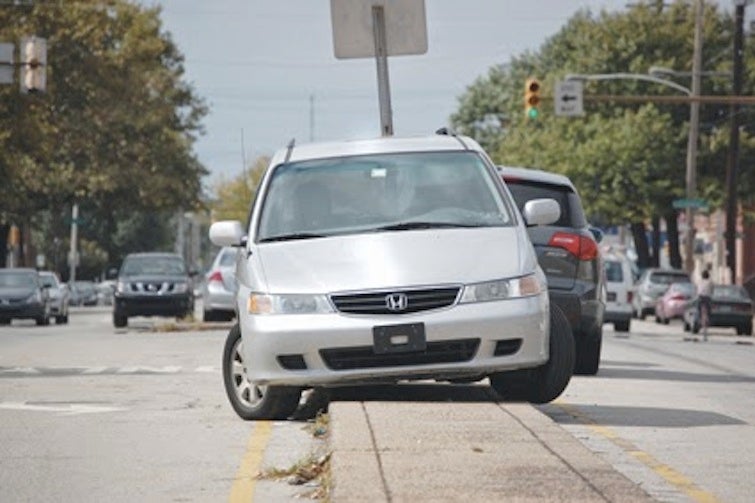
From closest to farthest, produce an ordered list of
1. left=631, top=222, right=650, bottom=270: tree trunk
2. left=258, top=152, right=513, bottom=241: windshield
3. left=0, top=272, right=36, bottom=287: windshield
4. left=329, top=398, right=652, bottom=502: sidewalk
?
left=329, top=398, right=652, bottom=502: sidewalk → left=258, top=152, right=513, bottom=241: windshield → left=0, top=272, right=36, bottom=287: windshield → left=631, top=222, right=650, bottom=270: tree trunk

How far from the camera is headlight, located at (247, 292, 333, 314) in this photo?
14.6m

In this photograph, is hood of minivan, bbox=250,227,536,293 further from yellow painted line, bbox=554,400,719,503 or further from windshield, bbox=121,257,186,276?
windshield, bbox=121,257,186,276

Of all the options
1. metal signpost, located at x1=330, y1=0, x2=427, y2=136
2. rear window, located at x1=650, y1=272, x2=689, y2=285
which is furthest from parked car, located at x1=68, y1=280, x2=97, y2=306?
metal signpost, located at x1=330, y1=0, x2=427, y2=136

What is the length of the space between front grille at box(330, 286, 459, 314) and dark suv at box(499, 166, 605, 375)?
216 inches

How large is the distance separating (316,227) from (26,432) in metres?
2.52

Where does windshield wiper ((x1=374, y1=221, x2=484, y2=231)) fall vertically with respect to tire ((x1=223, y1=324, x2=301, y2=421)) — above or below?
above

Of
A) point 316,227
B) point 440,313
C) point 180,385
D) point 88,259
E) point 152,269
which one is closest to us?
point 440,313

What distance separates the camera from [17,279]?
172ft

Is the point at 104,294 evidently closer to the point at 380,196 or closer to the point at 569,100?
the point at 569,100

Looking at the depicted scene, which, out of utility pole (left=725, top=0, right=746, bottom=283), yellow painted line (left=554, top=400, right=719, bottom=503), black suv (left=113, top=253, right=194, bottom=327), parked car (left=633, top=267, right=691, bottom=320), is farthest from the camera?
parked car (left=633, top=267, right=691, bottom=320)

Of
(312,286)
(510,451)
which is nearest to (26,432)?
(312,286)

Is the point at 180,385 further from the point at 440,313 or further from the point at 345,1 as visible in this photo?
the point at 345,1

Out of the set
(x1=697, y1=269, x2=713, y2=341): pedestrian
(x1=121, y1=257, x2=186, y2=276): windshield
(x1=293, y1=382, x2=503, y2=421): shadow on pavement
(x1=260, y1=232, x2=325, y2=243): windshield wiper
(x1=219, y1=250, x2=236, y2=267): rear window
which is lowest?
(x1=697, y1=269, x2=713, y2=341): pedestrian

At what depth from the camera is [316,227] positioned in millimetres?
15688
